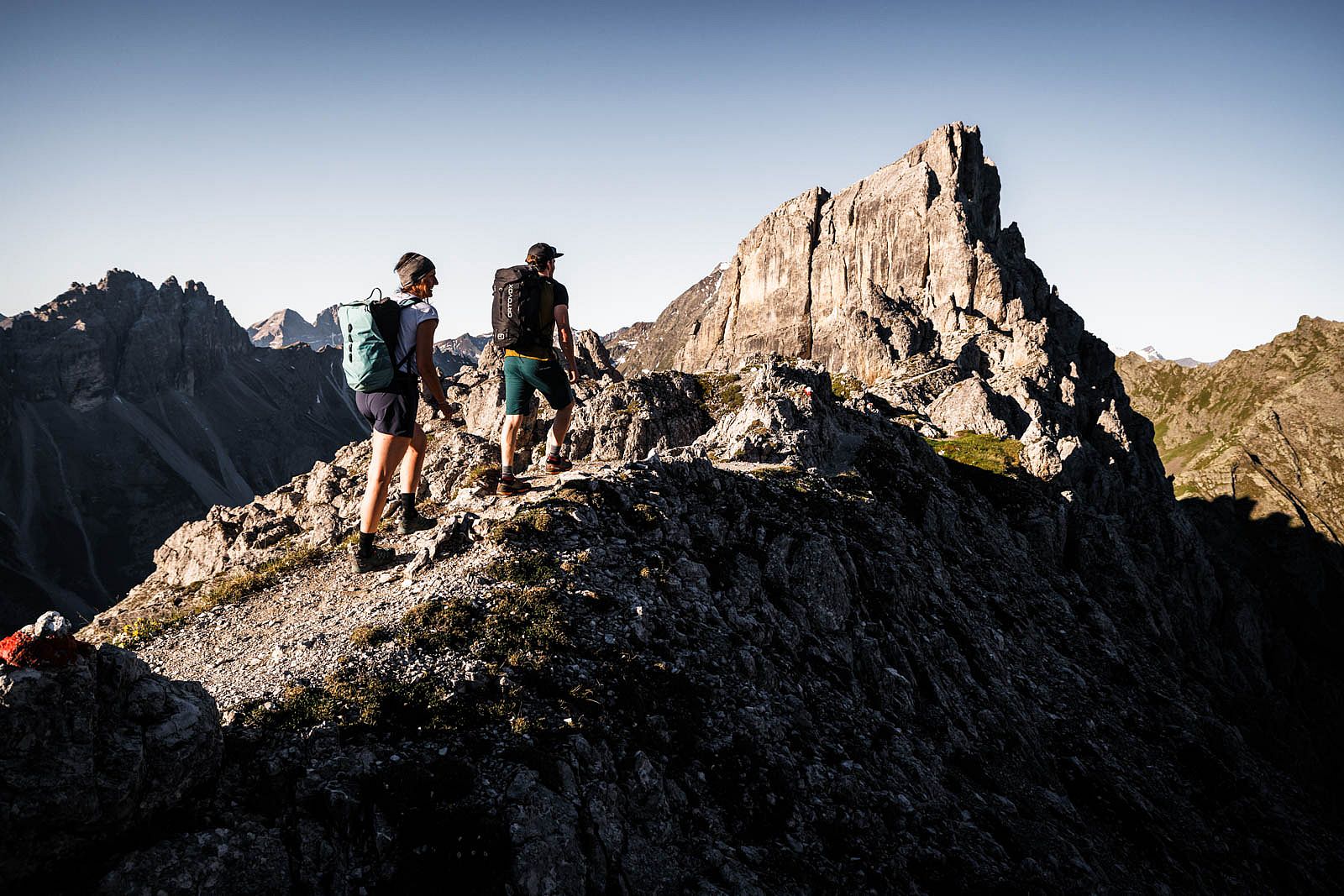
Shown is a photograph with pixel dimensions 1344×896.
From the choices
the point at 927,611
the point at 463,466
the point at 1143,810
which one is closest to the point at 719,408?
the point at 463,466

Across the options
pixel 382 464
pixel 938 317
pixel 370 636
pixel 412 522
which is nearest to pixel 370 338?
pixel 382 464

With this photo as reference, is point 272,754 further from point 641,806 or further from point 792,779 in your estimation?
point 792,779

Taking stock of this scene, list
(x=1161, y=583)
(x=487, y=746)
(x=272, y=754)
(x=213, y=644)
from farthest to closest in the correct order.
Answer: (x=1161, y=583), (x=213, y=644), (x=487, y=746), (x=272, y=754)

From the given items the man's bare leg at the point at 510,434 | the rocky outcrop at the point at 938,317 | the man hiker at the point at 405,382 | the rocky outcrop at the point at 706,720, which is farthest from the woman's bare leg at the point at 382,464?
the rocky outcrop at the point at 938,317

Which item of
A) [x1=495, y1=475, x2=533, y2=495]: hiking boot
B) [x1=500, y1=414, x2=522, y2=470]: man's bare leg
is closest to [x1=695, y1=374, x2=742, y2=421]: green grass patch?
[x1=495, y1=475, x2=533, y2=495]: hiking boot

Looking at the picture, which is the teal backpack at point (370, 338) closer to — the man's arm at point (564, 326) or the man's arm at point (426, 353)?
the man's arm at point (426, 353)

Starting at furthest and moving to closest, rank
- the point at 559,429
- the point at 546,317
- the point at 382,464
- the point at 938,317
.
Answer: the point at 938,317 → the point at 559,429 → the point at 546,317 → the point at 382,464

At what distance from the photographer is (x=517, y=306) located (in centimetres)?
1381

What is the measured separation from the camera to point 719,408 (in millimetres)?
61594

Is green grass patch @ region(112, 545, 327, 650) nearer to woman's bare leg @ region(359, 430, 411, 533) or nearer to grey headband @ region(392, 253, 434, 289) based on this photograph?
woman's bare leg @ region(359, 430, 411, 533)

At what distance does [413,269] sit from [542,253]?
3.19 meters

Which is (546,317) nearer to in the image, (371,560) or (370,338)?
(370,338)

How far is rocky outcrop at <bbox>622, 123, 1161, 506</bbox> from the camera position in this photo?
73.2 metres

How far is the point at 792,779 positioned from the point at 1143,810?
11.5 metres
